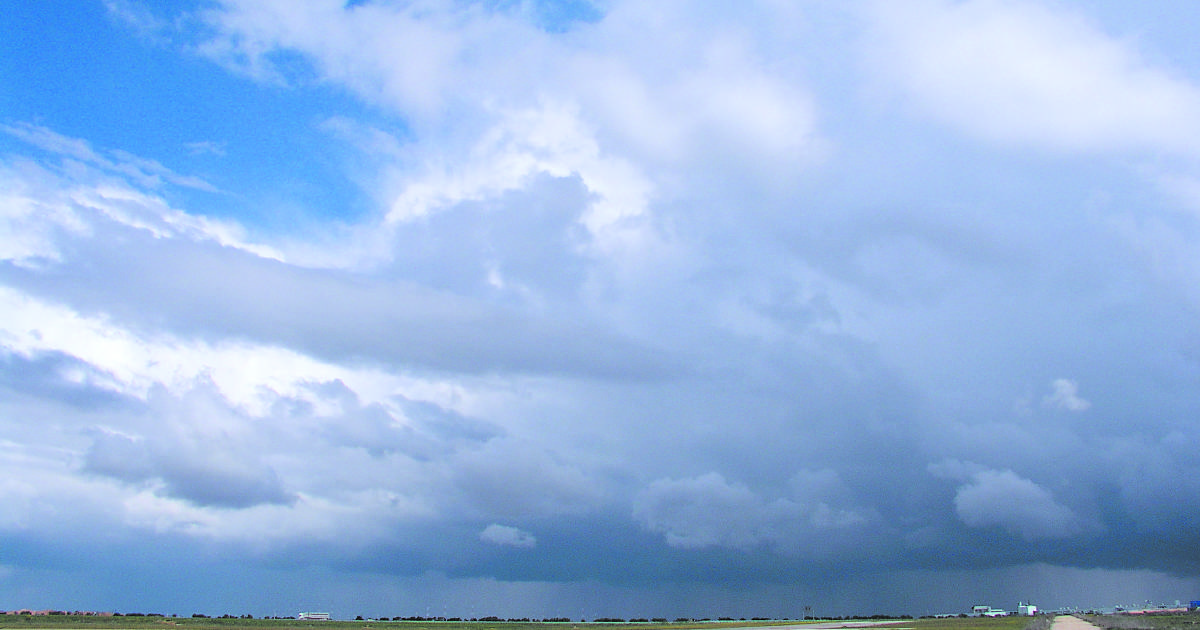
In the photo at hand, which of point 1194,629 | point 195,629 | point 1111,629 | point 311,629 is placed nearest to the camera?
point 1194,629

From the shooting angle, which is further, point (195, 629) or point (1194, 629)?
point (195, 629)

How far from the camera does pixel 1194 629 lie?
157625 millimetres

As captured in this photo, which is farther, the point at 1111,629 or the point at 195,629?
the point at 195,629

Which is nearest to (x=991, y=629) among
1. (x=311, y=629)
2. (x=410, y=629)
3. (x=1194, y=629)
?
(x=1194, y=629)

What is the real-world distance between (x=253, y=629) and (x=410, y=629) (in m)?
31.5

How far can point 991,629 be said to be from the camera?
7387 inches

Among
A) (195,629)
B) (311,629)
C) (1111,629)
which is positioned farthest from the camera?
(311,629)

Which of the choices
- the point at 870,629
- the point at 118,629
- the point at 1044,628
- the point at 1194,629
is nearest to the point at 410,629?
the point at 118,629

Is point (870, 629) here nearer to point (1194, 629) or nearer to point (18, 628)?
point (1194, 629)

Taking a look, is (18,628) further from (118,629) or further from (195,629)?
(195,629)

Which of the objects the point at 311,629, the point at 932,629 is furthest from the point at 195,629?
the point at 932,629

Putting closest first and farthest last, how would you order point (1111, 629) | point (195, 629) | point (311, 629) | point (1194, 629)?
point (1194, 629), point (1111, 629), point (195, 629), point (311, 629)

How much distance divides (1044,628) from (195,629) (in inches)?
6585

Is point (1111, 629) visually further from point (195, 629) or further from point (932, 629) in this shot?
point (195, 629)
